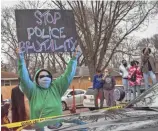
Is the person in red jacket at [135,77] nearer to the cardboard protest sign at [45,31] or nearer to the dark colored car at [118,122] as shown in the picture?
the cardboard protest sign at [45,31]

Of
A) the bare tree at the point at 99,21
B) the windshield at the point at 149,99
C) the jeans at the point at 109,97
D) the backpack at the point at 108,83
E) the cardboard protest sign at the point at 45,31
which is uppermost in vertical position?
the bare tree at the point at 99,21

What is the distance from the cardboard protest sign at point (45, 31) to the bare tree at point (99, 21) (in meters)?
21.5

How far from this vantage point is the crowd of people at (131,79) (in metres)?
9.98

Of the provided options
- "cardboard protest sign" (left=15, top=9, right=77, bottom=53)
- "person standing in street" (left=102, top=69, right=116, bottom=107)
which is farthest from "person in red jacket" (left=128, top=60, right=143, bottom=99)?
"cardboard protest sign" (left=15, top=9, right=77, bottom=53)

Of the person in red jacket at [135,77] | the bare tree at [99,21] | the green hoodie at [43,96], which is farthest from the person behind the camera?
Result: the bare tree at [99,21]

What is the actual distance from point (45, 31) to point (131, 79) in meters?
4.04

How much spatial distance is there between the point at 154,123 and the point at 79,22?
2655 centimetres

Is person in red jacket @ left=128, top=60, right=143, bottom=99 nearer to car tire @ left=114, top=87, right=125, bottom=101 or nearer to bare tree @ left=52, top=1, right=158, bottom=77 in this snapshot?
car tire @ left=114, top=87, right=125, bottom=101

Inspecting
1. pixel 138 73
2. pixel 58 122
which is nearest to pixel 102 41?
pixel 138 73

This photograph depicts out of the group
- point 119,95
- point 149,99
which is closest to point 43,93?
point 149,99

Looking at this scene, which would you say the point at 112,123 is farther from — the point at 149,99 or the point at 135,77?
the point at 135,77

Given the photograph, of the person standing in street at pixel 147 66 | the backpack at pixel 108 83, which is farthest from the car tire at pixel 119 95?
the person standing in street at pixel 147 66

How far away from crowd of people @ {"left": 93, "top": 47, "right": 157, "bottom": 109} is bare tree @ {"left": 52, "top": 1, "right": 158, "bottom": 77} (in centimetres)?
1676

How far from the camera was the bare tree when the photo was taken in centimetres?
2927
